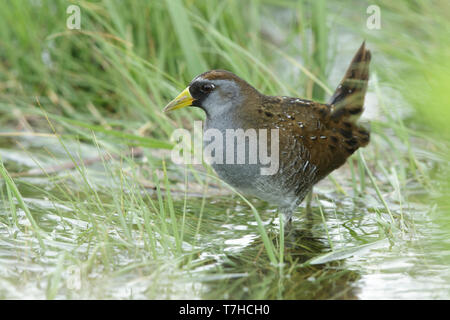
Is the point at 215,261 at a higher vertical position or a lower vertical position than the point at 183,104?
lower

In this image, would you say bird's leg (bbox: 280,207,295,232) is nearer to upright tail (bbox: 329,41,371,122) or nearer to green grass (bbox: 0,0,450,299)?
green grass (bbox: 0,0,450,299)

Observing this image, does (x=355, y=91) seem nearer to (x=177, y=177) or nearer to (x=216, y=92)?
(x=216, y=92)

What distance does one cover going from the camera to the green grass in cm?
305

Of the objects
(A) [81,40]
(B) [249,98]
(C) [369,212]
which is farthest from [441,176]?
(A) [81,40]

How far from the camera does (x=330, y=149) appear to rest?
3.86 m

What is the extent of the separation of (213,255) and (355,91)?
4.54ft

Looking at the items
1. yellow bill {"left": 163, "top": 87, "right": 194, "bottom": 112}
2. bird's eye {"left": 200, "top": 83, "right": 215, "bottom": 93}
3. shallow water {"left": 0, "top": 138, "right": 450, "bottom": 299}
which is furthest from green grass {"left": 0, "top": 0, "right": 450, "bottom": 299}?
bird's eye {"left": 200, "top": 83, "right": 215, "bottom": 93}

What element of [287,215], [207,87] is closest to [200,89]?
[207,87]

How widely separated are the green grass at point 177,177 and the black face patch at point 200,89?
1.41 feet

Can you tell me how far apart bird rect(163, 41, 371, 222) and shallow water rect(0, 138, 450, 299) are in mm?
270

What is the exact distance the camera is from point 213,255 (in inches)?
132

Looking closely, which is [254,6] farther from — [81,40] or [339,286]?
[339,286]
